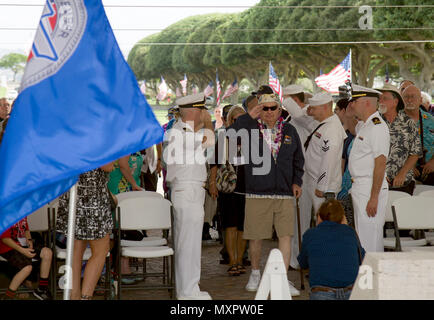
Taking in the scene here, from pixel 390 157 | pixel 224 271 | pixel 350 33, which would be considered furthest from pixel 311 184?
pixel 350 33

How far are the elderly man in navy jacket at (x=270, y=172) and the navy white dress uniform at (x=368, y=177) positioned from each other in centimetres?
63

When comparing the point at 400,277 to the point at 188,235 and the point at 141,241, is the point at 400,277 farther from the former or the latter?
the point at 141,241

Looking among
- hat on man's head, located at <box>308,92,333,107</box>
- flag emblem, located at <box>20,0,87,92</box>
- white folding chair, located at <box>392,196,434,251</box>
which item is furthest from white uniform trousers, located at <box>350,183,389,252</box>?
flag emblem, located at <box>20,0,87,92</box>

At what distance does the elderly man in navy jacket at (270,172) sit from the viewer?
7.44 meters

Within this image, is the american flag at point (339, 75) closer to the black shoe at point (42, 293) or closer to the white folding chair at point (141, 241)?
the white folding chair at point (141, 241)

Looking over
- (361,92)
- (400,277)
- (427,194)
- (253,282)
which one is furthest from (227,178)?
(400,277)

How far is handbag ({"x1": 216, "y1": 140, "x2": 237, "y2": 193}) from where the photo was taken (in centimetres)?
779

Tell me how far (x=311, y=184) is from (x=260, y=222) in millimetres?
1140

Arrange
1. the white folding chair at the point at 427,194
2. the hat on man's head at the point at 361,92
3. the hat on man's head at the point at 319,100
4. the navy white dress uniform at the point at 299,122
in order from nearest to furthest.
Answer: the hat on man's head at the point at 361,92 < the white folding chair at the point at 427,194 < the hat on man's head at the point at 319,100 < the navy white dress uniform at the point at 299,122

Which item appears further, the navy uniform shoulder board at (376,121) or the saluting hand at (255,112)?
the saluting hand at (255,112)

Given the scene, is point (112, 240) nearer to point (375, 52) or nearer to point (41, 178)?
point (41, 178)

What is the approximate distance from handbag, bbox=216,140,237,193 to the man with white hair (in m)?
3.20

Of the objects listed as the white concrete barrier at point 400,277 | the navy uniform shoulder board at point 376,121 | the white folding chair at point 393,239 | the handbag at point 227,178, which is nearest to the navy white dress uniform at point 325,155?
the white folding chair at point 393,239

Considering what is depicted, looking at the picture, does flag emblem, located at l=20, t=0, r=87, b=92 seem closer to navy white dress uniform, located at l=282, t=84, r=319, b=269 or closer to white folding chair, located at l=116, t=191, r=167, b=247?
white folding chair, located at l=116, t=191, r=167, b=247
